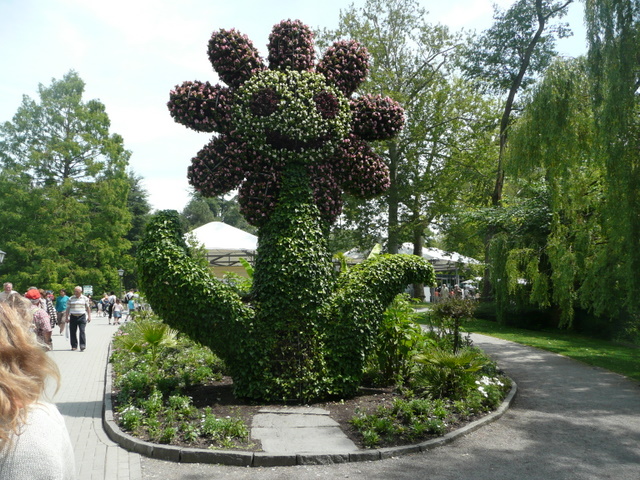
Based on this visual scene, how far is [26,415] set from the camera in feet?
5.94

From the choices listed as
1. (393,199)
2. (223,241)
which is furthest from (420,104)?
(223,241)

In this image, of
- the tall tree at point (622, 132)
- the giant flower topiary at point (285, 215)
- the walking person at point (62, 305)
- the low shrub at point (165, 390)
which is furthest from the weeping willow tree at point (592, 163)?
the walking person at point (62, 305)

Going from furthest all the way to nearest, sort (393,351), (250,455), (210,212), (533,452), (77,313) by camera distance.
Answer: (210,212) → (77,313) → (393,351) → (533,452) → (250,455)

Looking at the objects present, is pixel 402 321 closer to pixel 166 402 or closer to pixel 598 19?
pixel 166 402

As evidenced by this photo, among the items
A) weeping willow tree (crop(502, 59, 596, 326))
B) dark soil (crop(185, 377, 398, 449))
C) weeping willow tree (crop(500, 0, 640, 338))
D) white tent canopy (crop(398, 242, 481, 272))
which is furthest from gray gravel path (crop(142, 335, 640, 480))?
white tent canopy (crop(398, 242, 481, 272))

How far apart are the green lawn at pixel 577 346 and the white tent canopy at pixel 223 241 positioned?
402 inches

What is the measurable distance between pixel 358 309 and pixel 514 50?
853 inches

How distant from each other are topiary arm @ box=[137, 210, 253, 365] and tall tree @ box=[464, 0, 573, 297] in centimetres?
1844

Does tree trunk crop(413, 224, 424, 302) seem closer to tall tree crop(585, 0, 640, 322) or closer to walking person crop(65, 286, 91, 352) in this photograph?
walking person crop(65, 286, 91, 352)

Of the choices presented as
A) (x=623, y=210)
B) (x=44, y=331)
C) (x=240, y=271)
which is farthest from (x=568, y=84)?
(x=240, y=271)

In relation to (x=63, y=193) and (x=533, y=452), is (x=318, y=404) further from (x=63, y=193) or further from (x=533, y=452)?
(x=63, y=193)

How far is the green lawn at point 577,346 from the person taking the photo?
46.9 ft

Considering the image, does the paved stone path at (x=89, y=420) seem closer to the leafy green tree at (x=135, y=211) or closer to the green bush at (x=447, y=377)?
the green bush at (x=447, y=377)

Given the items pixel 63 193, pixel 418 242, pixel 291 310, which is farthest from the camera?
pixel 63 193
